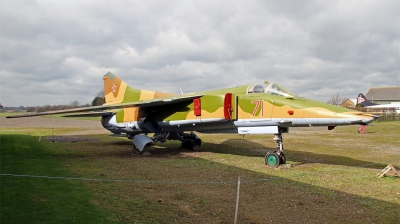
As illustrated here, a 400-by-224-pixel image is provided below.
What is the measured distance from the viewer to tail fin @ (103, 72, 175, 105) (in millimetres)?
16016

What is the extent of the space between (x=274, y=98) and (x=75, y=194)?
21.4 ft

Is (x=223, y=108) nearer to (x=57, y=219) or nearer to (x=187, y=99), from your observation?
(x=187, y=99)

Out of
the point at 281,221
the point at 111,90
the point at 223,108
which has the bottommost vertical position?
the point at 281,221

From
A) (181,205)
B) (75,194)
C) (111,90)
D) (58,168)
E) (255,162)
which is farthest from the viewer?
(111,90)

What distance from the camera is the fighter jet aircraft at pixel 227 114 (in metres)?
9.16

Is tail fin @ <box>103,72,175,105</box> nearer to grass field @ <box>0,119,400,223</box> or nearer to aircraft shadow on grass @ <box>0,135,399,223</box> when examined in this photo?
grass field @ <box>0,119,400,223</box>

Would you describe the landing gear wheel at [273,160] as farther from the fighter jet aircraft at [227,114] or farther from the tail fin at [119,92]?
the tail fin at [119,92]

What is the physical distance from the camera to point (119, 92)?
55.7 ft

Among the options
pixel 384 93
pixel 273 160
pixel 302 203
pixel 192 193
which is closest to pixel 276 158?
pixel 273 160

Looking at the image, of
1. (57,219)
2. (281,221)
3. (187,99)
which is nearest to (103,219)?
(57,219)

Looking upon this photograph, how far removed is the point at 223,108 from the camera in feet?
36.9

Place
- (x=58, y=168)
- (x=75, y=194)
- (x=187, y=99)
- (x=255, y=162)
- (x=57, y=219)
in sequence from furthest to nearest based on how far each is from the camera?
(x=187, y=99) < (x=255, y=162) < (x=58, y=168) < (x=75, y=194) < (x=57, y=219)

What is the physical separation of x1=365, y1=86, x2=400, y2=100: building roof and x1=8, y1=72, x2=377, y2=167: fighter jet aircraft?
79241 millimetres

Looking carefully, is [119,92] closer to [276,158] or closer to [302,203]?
[276,158]
